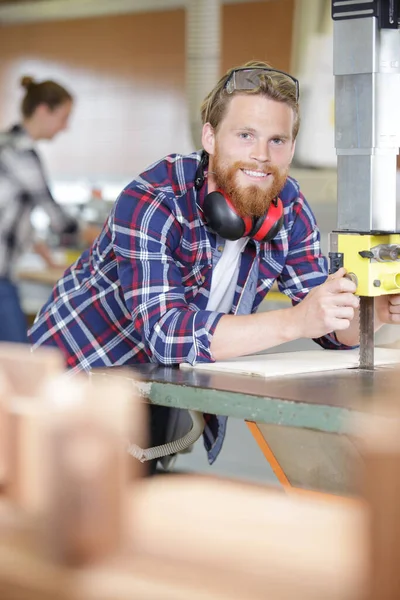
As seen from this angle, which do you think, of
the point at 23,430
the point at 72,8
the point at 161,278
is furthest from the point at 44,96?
the point at 23,430

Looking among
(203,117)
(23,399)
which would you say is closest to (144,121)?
(203,117)

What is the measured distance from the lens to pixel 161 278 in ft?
7.39

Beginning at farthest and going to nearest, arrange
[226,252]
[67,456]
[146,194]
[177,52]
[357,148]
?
A: [177,52] → [226,252] → [146,194] → [357,148] → [67,456]

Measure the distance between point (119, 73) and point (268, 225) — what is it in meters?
5.10

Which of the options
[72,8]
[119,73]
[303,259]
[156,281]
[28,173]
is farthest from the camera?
[72,8]

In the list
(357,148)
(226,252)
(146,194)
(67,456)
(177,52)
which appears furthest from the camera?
(177,52)

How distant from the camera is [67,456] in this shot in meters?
0.80

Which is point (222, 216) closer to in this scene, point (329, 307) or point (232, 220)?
point (232, 220)

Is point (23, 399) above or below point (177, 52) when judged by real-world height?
below

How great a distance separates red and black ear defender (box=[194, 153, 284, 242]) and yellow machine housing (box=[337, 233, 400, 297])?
342 mm

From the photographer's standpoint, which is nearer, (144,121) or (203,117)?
(203,117)

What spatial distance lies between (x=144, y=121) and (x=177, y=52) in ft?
2.02

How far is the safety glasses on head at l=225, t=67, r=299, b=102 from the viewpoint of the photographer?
2.41 meters

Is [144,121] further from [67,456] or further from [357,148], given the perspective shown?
[67,456]
